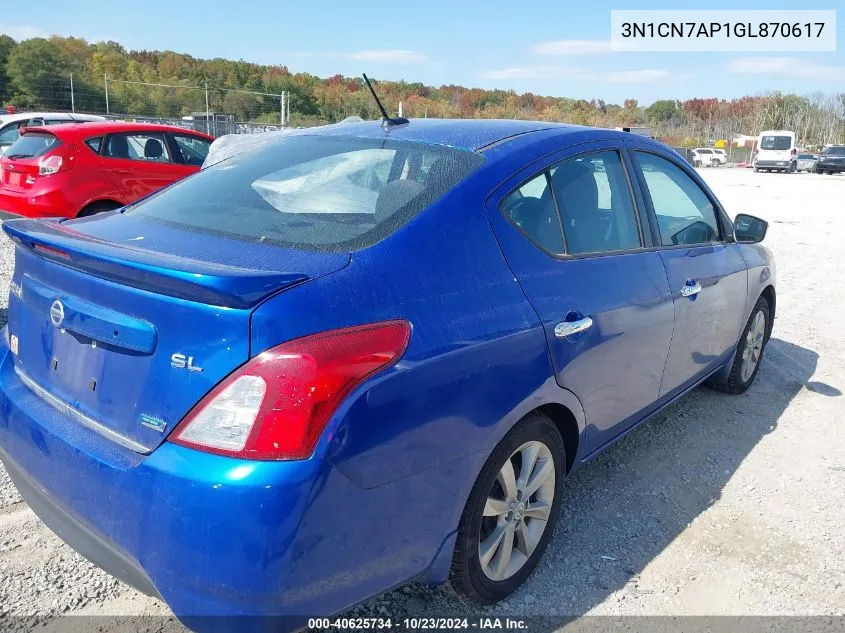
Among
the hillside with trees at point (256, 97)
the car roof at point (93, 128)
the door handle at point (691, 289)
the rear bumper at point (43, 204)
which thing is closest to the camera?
the door handle at point (691, 289)

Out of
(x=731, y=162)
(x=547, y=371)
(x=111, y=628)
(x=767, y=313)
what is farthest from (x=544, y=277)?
(x=731, y=162)

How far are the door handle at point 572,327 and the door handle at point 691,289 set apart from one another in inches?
36.2

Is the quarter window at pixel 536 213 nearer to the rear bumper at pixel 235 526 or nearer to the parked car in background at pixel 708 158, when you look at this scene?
the rear bumper at pixel 235 526

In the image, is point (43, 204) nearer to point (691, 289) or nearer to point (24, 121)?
point (691, 289)

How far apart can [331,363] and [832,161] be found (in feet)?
147

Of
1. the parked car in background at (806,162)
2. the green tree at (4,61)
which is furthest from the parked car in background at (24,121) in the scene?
the parked car in background at (806,162)

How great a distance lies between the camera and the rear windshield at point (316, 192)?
6.95 feet

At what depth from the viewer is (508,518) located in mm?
2350

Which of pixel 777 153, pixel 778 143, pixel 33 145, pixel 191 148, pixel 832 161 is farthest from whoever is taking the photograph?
pixel 832 161

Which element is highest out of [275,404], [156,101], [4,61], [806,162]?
[4,61]

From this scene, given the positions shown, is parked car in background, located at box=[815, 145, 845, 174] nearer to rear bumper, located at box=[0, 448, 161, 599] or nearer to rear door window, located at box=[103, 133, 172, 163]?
rear door window, located at box=[103, 133, 172, 163]

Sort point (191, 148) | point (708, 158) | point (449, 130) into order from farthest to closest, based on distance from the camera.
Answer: point (708, 158)
point (191, 148)
point (449, 130)

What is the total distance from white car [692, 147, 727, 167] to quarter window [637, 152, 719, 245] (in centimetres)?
4629

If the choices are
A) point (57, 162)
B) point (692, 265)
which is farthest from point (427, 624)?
point (57, 162)
